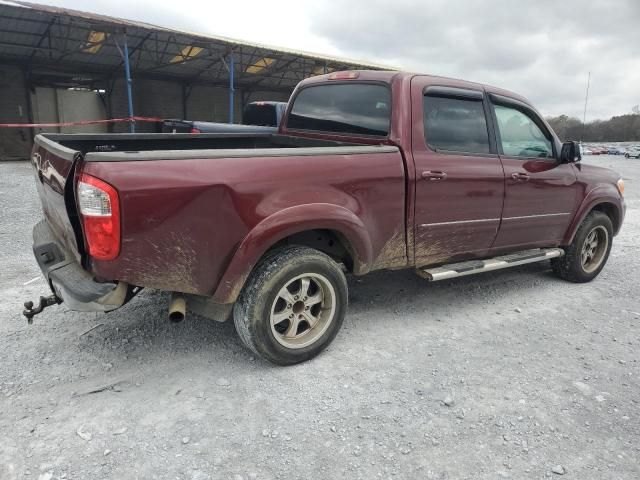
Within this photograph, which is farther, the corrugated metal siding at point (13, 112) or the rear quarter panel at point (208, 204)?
the corrugated metal siding at point (13, 112)

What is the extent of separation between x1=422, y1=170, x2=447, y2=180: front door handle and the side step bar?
0.72m

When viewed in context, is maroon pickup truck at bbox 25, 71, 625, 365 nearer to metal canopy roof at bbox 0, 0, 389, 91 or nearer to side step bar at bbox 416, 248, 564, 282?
side step bar at bbox 416, 248, 564, 282

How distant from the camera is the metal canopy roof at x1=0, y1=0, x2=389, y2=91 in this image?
1459 centimetres

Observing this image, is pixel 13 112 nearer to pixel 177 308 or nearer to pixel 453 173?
pixel 177 308

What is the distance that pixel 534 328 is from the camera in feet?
12.1

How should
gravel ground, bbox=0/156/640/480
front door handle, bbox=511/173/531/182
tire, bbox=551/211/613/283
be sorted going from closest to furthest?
1. gravel ground, bbox=0/156/640/480
2. front door handle, bbox=511/173/531/182
3. tire, bbox=551/211/613/283

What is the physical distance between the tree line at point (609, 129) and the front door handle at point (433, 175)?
78.1 m

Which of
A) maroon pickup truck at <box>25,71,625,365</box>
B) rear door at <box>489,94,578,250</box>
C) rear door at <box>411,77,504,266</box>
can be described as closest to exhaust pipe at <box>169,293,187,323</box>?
maroon pickup truck at <box>25,71,625,365</box>

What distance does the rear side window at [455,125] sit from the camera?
3.48 m

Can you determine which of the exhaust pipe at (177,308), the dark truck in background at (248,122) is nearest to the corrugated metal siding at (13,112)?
the dark truck in background at (248,122)

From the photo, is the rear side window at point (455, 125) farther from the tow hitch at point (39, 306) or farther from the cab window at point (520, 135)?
the tow hitch at point (39, 306)

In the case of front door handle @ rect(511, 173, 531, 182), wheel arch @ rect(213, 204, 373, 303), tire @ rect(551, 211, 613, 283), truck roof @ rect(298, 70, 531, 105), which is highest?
truck roof @ rect(298, 70, 531, 105)

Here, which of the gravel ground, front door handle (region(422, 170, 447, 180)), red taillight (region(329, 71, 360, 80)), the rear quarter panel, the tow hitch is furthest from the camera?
red taillight (region(329, 71, 360, 80))

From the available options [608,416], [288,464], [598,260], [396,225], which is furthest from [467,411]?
[598,260]
